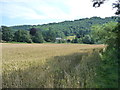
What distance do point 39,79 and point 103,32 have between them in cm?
834

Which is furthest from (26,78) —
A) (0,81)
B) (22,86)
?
(0,81)

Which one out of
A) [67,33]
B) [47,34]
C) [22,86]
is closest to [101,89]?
[22,86]

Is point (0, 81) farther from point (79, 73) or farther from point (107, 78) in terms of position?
point (107, 78)

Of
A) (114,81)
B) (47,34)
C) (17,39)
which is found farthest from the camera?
(47,34)

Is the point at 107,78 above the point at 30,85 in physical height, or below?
above

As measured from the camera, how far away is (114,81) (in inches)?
101

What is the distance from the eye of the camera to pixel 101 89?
9.34 ft

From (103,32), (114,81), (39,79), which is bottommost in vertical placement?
(39,79)

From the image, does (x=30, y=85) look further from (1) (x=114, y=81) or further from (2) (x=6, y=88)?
(1) (x=114, y=81)

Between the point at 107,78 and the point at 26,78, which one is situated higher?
the point at 107,78

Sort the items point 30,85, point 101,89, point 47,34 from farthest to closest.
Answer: point 47,34
point 30,85
point 101,89

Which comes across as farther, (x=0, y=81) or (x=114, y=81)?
(x=0, y=81)

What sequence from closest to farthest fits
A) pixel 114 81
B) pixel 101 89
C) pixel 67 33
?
1. pixel 114 81
2. pixel 101 89
3. pixel 67 33

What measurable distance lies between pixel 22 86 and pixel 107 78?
104 inches
